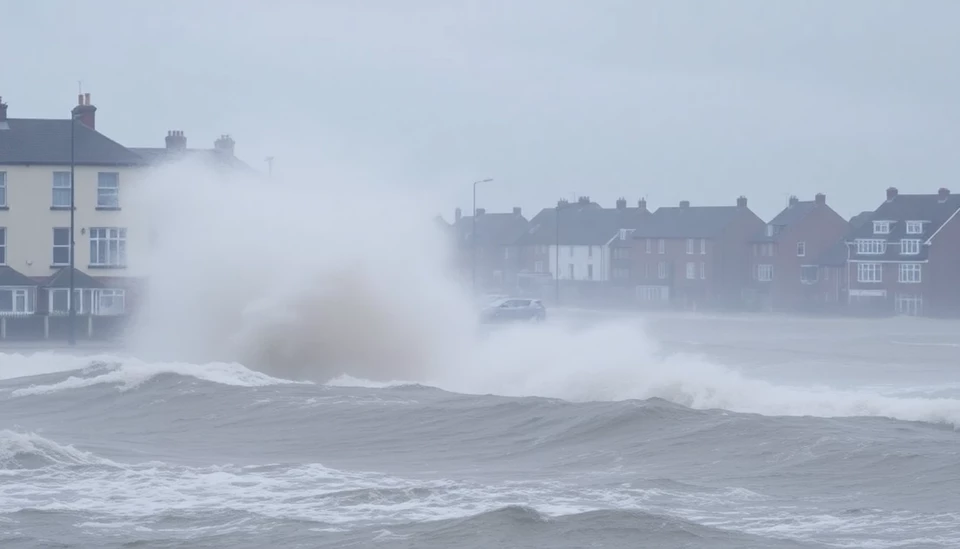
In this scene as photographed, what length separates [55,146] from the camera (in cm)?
5281

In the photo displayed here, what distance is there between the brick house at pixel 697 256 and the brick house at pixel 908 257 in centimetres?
1024

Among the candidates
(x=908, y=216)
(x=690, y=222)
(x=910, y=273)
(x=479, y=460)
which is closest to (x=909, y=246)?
(x=910, y=273)

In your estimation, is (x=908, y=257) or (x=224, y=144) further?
(x=908, y=257)

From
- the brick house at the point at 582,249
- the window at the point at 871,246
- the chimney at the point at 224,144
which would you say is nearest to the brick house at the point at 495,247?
the brick house at the point at 582,249

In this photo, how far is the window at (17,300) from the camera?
5066 cm

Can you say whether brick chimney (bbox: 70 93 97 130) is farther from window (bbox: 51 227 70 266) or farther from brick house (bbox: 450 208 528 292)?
Result: brick house (bbox: 450 208 528 292)

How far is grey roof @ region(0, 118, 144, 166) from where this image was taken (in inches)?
2044

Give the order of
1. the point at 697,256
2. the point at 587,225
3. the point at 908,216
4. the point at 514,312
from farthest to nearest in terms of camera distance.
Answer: the point at 587,225 < the point at 697,256 < the point at 908,216 < the point at 514,312

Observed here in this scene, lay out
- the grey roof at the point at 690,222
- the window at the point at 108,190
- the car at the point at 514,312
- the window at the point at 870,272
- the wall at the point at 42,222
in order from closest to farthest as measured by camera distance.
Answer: the wall at the point at 42,222
the window at the point at 108,190
the car at the point at 514,312
the window at the point at 870,272
the grey roof at the point at 690,222

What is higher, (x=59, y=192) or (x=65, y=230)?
(x=59, y=192)

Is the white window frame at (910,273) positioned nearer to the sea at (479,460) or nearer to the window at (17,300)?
the window at (17,300)

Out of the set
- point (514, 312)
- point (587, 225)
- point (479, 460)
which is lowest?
point (479, 460)

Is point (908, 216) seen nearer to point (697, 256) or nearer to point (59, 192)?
point (697, 256)

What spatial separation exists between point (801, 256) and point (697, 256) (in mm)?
7713
